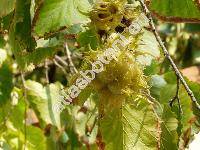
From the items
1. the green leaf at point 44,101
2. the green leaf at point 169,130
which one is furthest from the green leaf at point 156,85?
the green leaf at point 44,101

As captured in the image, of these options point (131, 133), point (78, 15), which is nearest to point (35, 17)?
point (78, 15)

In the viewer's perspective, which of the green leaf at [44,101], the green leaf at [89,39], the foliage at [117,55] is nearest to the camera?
the foliage at [117,55]

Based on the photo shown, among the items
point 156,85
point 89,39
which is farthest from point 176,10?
point 156,85

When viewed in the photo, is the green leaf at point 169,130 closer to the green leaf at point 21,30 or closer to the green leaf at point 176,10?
the green leaf at point 176,10

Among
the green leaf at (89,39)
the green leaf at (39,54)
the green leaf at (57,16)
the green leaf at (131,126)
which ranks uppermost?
the green leaf at (57,16)

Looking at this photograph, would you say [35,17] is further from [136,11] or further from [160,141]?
[160,141]

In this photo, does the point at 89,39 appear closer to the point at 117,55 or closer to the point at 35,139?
the point at 117,55
